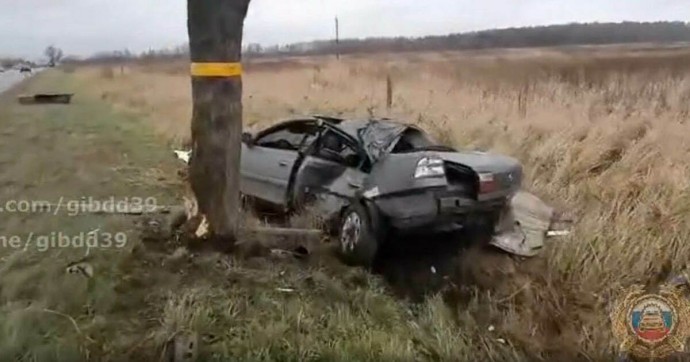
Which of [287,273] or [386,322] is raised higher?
[287,273]

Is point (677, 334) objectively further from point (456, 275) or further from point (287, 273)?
point (287, 273)

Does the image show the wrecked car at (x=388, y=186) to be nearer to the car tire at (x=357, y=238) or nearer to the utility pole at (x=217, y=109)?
the car tire at (x=357, y=238)

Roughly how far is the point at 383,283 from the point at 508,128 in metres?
1.20

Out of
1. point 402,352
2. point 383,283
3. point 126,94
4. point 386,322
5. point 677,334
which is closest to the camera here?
point 677,334

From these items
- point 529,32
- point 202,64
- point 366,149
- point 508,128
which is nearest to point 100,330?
point 202,64

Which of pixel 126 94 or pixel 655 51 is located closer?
pixel 655 51

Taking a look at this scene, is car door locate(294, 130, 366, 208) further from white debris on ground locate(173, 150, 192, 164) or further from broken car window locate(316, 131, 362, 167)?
white debris on ground locate(173, 150, 192, 164)

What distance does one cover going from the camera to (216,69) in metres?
2.55

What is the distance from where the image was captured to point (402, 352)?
2.45 m

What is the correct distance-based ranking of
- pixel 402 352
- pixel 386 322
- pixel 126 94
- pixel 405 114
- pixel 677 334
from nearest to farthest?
pixel 677 334
pixel 402 352
pixel 386 322
pixel 126 94
pixel 405 114

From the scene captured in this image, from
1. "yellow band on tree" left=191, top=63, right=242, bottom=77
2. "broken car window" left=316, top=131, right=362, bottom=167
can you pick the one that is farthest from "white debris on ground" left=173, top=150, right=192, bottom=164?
"broken car window" left=316, top=131, right=362, bottom=167

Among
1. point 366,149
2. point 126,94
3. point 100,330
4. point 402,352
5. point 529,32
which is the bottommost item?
point 402,352

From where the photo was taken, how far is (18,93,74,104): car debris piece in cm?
251

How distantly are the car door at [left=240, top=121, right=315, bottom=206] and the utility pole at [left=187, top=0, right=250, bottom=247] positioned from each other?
49cm
